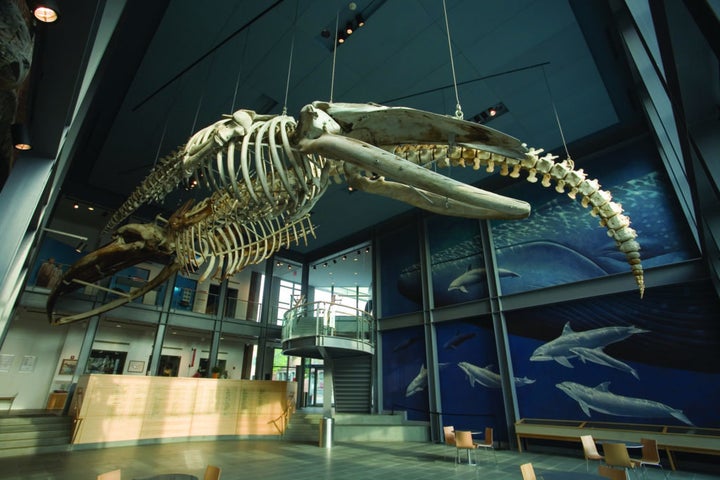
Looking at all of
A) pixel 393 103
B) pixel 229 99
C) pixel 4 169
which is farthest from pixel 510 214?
pixel 229 99

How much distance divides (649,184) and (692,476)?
20.5 feet

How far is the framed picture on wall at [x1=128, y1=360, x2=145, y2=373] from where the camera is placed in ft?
45.8

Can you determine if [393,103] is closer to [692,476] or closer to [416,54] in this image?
[416,54]

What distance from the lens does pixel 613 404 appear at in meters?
7.88

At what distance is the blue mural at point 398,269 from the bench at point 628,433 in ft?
16.7

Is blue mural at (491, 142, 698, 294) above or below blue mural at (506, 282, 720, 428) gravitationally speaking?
above

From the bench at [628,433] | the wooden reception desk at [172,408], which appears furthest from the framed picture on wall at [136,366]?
the bench at [628,433]

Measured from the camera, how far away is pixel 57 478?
551 centimetres

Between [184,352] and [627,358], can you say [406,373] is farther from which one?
[184,352]

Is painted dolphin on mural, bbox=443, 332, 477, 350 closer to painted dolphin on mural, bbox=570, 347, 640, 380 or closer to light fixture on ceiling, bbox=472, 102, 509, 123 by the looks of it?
painted dolphin on mural, bbox=570, 347, 640, 380

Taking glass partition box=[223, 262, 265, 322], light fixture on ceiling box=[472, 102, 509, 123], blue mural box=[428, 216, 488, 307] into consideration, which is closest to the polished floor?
blue mural box=[428, 216, 488, 307]

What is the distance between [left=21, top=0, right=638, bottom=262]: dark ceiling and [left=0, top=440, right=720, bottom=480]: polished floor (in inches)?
228

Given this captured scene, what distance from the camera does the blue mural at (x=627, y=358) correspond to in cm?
718

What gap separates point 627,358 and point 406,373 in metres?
6.41
